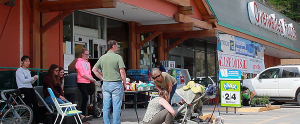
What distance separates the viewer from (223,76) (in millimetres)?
13344

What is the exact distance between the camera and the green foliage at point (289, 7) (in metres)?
40.9

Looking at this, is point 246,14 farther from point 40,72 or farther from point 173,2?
point 40,72

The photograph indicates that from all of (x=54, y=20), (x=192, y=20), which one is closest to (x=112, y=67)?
(x=54, y=20)

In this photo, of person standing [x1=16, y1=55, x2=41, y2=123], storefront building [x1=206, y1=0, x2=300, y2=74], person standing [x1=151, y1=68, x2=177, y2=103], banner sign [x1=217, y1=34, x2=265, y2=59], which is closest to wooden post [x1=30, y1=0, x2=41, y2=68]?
person standing [x1=16, y1=55, x2=41, y2=123]

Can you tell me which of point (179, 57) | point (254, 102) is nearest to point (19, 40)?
point (254, 102)

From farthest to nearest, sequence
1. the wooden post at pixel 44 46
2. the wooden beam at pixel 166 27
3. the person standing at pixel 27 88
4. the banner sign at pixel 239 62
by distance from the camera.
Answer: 1. the banner sign at pixel 239 62
2. the wooden beam at pixel 166 27
3. the wooden post at pixel 44 46
4. the person standing at pixel 27 88

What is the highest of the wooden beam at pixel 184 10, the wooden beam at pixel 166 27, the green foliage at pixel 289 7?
the green foliage at pixel 289 7

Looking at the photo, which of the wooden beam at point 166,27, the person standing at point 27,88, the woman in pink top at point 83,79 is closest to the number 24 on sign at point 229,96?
the wooden beam at point 166,27

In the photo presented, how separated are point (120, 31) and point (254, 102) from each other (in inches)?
229

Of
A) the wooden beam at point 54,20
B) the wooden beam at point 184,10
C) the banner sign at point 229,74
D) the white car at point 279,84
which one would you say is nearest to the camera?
the wooden beam at point 54,20

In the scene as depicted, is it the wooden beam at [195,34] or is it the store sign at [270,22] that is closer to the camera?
the wooden beam at [195,34]

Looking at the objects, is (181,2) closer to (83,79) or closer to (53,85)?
(83,79)

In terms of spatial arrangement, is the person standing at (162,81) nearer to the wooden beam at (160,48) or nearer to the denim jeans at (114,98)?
the denim jeans at (114,98)

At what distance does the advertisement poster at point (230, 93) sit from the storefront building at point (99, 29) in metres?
3.02
